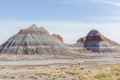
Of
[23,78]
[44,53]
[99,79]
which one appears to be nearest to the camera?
[99,79]

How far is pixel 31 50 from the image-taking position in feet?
644

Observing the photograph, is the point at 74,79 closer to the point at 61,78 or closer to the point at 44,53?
the point at 61,78

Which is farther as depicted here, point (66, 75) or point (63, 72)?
point (63, 72)

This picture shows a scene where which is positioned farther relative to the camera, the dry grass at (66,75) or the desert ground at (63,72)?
the desert ground at (63,72)

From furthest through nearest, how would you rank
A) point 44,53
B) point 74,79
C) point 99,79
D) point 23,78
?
point 44,53 < point 23,78 < point 74,79 < point 99,79

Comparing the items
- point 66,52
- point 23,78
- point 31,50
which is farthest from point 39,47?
point 23,78

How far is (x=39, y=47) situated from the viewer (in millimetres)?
199250

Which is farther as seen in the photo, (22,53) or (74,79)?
(22,53)

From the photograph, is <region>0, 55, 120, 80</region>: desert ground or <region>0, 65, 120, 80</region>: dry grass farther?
<region>0, 55, 120, 80</region>: desert ground

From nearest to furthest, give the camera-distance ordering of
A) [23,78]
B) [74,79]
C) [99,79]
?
[99,79], [74,79], [23,78]

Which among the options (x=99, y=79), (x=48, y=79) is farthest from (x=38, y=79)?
(x=99, y=79)

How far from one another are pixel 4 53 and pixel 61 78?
17036 centimetres

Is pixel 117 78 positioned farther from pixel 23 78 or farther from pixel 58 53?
pixel 58 53

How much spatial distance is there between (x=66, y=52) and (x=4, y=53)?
1667 inches
